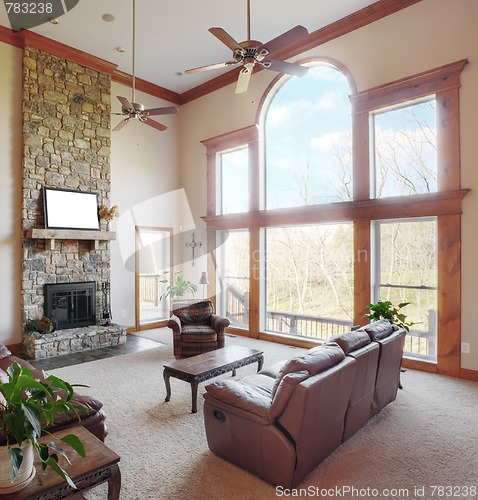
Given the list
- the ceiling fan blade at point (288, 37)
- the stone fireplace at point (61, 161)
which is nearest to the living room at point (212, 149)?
the stone fireplace at point (61, 161)

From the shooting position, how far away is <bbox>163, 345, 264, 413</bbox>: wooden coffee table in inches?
141

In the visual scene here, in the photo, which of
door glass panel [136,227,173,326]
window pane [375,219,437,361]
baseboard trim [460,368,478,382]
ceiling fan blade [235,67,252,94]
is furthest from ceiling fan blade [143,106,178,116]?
baseboard trim [460,368,478,382]

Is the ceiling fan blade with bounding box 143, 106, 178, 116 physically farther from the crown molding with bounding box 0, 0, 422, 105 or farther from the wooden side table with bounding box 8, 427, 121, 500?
the wooden side table with bounding box 8, 427, 121, 500

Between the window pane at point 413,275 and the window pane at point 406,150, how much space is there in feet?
1.72

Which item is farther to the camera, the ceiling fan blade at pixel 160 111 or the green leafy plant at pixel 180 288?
the green leafy plant at pixel 180 288

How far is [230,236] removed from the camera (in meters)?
7.51

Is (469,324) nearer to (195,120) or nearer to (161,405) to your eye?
(161,405)

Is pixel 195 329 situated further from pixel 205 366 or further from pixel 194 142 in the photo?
pixel 194 142

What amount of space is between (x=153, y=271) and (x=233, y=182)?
2621mm

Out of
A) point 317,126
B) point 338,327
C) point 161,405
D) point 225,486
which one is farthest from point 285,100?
point 225,486

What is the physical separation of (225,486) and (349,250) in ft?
13.3

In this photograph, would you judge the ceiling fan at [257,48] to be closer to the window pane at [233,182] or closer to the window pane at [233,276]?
the window pane at [233,182]

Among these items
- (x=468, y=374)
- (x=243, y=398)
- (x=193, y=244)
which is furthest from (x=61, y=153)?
(x=468, y=374)

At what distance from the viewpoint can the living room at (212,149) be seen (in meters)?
4.50
